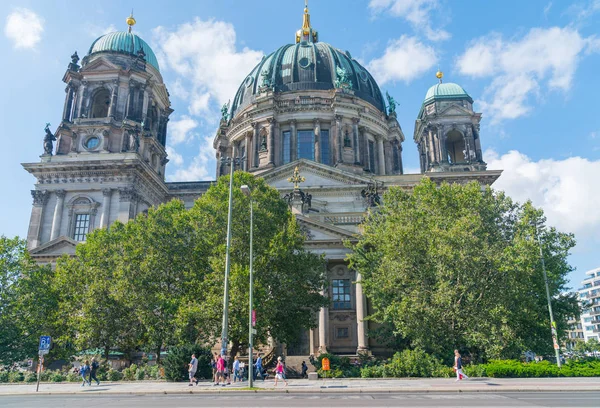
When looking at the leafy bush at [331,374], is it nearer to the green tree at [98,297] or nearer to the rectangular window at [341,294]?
the green tree at [98,297]

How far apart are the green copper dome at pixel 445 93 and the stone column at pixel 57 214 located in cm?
4440

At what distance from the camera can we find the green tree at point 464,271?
27234mm

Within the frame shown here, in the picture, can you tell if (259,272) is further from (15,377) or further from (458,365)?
Result: (15,377)

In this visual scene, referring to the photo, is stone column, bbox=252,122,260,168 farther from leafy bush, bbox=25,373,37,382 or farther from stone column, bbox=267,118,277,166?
leafy bush, bbox=25,373,37,382

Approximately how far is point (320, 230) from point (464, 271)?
1416 cm

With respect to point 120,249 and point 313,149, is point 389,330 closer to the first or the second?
point 120,249

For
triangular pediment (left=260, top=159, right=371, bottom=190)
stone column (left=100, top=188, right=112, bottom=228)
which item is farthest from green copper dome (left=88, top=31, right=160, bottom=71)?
triangular pediment (left=260, top=159, right=371, bottom=190)

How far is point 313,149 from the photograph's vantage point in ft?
209

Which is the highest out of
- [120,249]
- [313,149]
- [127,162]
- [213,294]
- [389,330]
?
[313,149]

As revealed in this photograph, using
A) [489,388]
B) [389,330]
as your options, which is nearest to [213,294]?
[389,330]

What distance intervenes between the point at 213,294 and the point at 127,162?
82.1 ft

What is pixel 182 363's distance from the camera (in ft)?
80.5

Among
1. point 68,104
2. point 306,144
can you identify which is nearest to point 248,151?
point 306,144

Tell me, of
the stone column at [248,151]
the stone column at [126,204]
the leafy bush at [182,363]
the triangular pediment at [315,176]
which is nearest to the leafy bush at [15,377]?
the leafy bush at [182,363]
